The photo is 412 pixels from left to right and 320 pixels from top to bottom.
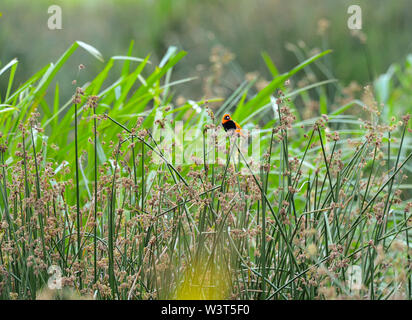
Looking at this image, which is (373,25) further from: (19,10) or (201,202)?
(201,202)

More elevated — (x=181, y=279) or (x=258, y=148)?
(x=258, y=148)

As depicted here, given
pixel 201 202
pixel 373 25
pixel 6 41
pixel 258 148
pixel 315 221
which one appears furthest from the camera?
pixel 373 25

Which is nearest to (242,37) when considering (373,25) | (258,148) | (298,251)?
(373,25)

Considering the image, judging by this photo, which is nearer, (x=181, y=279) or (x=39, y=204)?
(x=39, y=204)

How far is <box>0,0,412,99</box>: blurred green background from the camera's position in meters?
5.52

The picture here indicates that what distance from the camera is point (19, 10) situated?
257 inches

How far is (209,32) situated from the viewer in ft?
18.8

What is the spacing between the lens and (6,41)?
5.06 metres

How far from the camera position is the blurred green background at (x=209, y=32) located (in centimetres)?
552

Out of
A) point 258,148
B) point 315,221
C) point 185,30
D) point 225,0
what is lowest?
point 315,221

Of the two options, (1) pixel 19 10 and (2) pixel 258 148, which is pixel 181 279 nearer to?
(2) pixel 258 148
